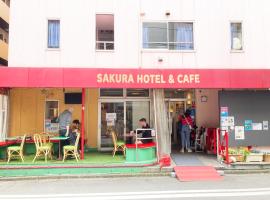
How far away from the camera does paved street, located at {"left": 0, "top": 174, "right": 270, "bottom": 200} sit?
9039 millimetres

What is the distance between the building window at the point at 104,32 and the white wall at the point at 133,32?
1.10 ft

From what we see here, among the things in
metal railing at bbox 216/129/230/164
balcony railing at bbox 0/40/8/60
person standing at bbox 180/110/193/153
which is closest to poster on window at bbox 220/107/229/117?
metal railing at bbox 216/129/230/164

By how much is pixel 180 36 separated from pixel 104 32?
11.2 feet

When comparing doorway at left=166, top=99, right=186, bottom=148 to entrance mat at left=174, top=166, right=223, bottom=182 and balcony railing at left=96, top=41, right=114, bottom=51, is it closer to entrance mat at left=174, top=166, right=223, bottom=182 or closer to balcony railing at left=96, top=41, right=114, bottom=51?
balcony railing at left=96, top=41, right=114, bottom=51

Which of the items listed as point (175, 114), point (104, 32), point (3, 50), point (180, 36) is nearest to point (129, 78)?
point (180, 36)

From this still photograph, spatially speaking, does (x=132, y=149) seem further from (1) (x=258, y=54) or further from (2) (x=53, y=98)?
(1) (x=258, y=54)

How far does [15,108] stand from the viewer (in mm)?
15359

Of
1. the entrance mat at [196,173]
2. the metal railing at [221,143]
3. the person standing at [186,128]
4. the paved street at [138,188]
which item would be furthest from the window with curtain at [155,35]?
the paved street at [138,188]

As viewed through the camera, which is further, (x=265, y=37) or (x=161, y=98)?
(x=265, y=37)

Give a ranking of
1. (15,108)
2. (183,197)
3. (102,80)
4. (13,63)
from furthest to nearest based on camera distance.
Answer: (15,108) < (13,63) < (102,80) < (183,197)

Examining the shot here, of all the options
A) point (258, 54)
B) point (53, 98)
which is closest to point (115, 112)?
point (53, 98)

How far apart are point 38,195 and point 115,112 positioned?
7023 millimetres

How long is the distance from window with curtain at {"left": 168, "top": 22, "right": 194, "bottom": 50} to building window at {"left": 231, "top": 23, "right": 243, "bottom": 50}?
5.91 feet

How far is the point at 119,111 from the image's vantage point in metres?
15.8
